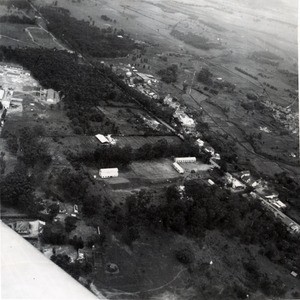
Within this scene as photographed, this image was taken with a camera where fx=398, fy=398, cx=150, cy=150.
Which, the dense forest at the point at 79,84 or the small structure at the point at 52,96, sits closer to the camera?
the dense forest at the point at 79,84

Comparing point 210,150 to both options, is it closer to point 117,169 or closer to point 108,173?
point 117,169

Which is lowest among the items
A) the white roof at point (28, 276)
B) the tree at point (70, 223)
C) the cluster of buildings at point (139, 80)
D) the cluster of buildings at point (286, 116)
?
the cluster of buildings at point (139, 80)

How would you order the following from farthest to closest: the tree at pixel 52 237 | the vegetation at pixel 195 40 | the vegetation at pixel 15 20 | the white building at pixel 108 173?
the vegetation at pixel 195 40 → the vegetation at pixel 15 20 → the white building at pixel 108 173 → the tree at pixel 52 237

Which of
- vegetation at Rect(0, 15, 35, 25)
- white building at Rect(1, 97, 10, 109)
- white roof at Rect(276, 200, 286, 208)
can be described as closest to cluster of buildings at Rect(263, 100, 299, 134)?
white roof at Rect(276, 200, 286, 208)

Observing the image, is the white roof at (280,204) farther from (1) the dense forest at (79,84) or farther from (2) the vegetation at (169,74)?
(2) the vegetation at (169,74)

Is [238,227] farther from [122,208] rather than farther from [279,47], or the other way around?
[279,47]

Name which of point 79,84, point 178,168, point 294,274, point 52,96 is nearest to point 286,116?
point 178,168

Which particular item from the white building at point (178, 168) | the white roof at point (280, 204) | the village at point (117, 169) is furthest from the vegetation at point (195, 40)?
the white roof at point (280, 204)
